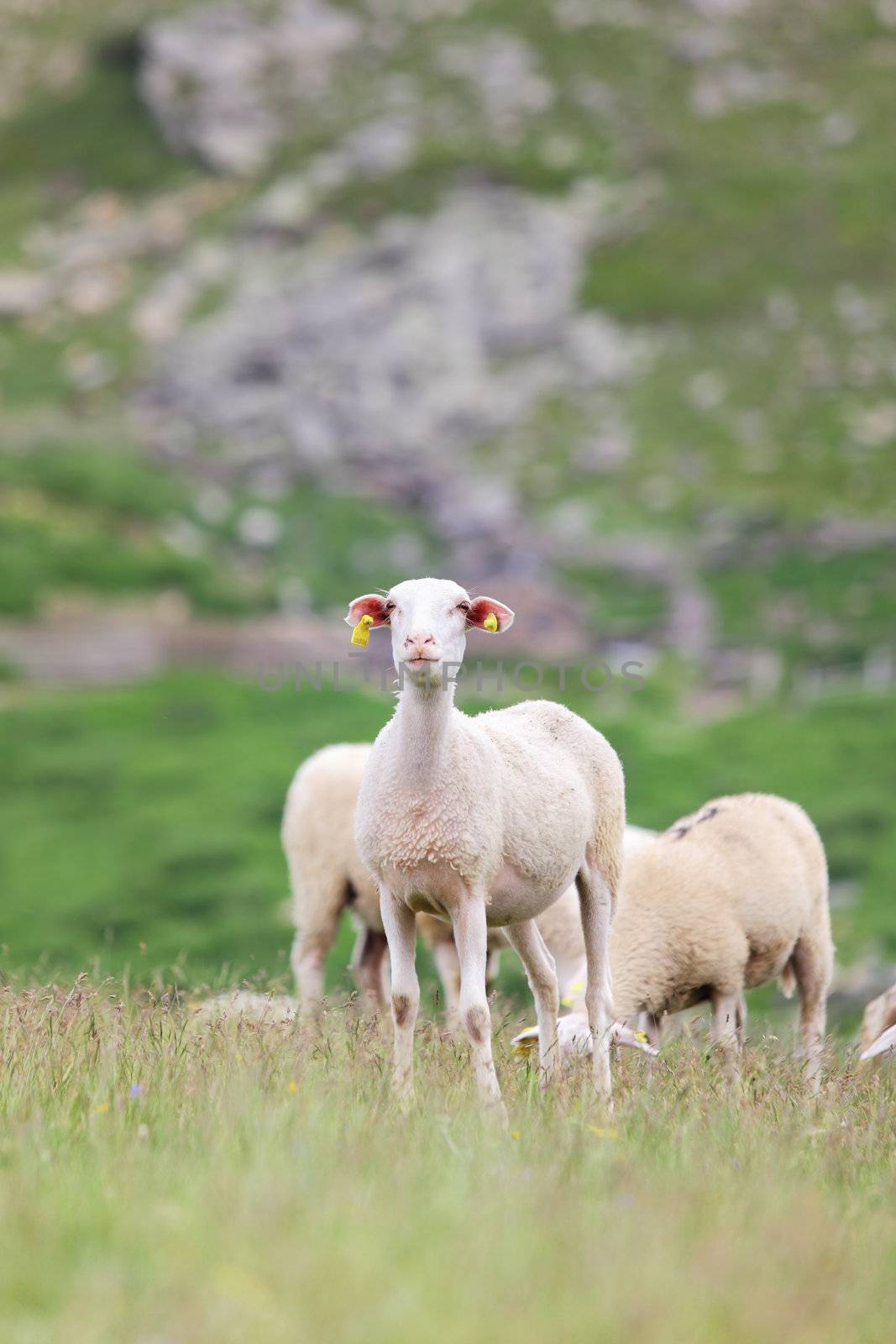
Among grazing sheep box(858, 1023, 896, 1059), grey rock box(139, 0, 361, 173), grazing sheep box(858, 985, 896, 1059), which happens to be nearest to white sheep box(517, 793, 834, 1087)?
grazing sheep box(858, 985, 896, 1059)

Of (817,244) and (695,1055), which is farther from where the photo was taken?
(817,244)

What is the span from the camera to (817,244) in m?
49.8

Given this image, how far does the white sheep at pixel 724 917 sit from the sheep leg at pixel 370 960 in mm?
1432

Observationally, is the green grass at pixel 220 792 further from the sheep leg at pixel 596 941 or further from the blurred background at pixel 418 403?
the sheep leg at pixel 596 941

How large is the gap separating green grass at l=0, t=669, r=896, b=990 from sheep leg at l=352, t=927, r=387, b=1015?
4524 millimetres

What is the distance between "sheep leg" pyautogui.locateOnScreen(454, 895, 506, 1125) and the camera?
6703 mm

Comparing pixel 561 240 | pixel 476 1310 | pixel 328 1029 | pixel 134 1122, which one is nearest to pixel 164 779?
pixel 328 1029

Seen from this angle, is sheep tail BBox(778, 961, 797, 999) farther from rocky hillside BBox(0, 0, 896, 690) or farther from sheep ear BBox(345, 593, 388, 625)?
rocky hillside BBox(0, 0, 896, 690)

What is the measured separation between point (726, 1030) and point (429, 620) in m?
3.76

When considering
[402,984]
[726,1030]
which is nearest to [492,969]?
[726,1030]

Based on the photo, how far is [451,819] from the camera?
6828mm

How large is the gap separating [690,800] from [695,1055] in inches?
636

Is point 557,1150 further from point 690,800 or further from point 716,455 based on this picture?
point 716,455

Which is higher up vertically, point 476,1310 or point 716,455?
point 716,455
